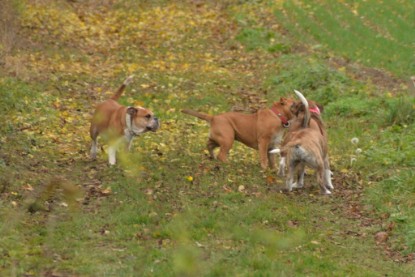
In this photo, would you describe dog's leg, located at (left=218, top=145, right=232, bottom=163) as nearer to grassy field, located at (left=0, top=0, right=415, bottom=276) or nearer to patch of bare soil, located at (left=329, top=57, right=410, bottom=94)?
grassy field, located at (left=0, top=0, right=415, bottom=276)

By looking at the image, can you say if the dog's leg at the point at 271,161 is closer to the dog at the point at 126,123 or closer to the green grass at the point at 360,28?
the dog at the point at 126,123

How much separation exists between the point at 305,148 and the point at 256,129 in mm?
2046

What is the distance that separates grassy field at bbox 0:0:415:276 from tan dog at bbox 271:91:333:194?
0.87ft

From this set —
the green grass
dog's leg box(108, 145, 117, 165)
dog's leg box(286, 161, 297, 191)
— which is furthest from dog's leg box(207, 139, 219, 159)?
the green grass

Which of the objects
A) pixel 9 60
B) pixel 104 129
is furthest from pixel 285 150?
pixel 9 60

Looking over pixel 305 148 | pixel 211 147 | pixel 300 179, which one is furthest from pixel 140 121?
pixel 305 148

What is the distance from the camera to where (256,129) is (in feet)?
42.6

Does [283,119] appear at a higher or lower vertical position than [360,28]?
higher

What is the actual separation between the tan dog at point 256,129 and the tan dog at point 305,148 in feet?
1.95

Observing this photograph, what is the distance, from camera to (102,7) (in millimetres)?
30156

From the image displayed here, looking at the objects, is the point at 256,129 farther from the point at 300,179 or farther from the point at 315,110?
the point at 300,179

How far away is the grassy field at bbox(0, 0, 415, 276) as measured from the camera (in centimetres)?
830

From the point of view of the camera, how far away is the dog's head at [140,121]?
1242cm

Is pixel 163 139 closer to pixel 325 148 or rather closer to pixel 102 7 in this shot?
pixel 325 148
